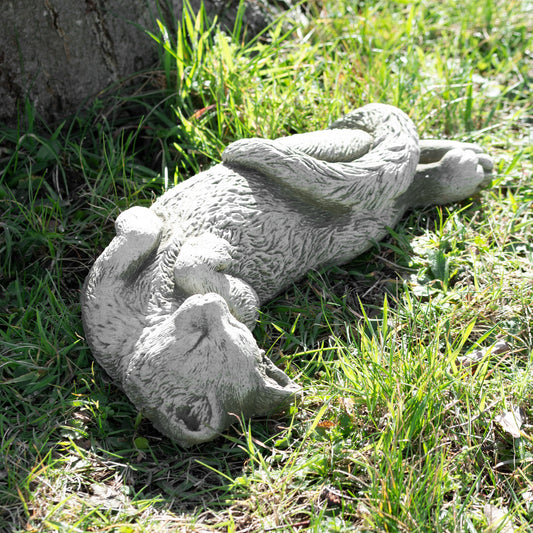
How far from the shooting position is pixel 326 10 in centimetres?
455

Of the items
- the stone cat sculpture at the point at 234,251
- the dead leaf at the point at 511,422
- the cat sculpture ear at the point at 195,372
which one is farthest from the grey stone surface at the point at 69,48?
the dead leaf at the point at 511,422

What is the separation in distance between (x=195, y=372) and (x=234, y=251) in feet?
1.96

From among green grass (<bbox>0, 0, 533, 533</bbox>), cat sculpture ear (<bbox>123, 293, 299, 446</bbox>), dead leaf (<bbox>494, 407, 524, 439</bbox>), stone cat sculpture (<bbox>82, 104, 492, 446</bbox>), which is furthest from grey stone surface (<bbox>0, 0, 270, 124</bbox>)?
dead leaf (<bbox>494, 407, 524, 439</bbox>)

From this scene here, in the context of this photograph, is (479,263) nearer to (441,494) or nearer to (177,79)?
(441,494)

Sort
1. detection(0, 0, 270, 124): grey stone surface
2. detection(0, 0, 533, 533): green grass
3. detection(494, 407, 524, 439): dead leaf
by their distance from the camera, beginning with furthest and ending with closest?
detection(0, 0, 270, 124): grey stone surface
detection(494, 407, 524, 439): dead leaf
detection(0, 0, 533, 533): green grass

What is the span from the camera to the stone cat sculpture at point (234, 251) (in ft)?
7.70

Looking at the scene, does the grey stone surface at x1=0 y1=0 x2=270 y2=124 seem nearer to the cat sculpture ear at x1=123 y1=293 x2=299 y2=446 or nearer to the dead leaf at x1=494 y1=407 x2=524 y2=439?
the cat sculpture ear at x1=123 y1=293 x2=299 y2=446

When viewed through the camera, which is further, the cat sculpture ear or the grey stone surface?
the grey stone surface

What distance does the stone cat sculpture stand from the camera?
2.35 meters

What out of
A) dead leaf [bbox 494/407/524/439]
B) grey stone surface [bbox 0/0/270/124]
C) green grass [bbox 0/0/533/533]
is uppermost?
grey stone surface [bbox 0/0/270/124]

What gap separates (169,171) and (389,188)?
1288 millimetres

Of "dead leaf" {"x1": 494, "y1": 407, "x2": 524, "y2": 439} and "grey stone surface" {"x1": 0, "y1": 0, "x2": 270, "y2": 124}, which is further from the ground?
"grey stone surface" {"x1": 0, "y1": 0, "x2": 270, "y2": 124}

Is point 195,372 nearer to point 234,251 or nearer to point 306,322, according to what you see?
point 234,251

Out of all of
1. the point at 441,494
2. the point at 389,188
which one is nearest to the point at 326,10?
the point at 389,188
